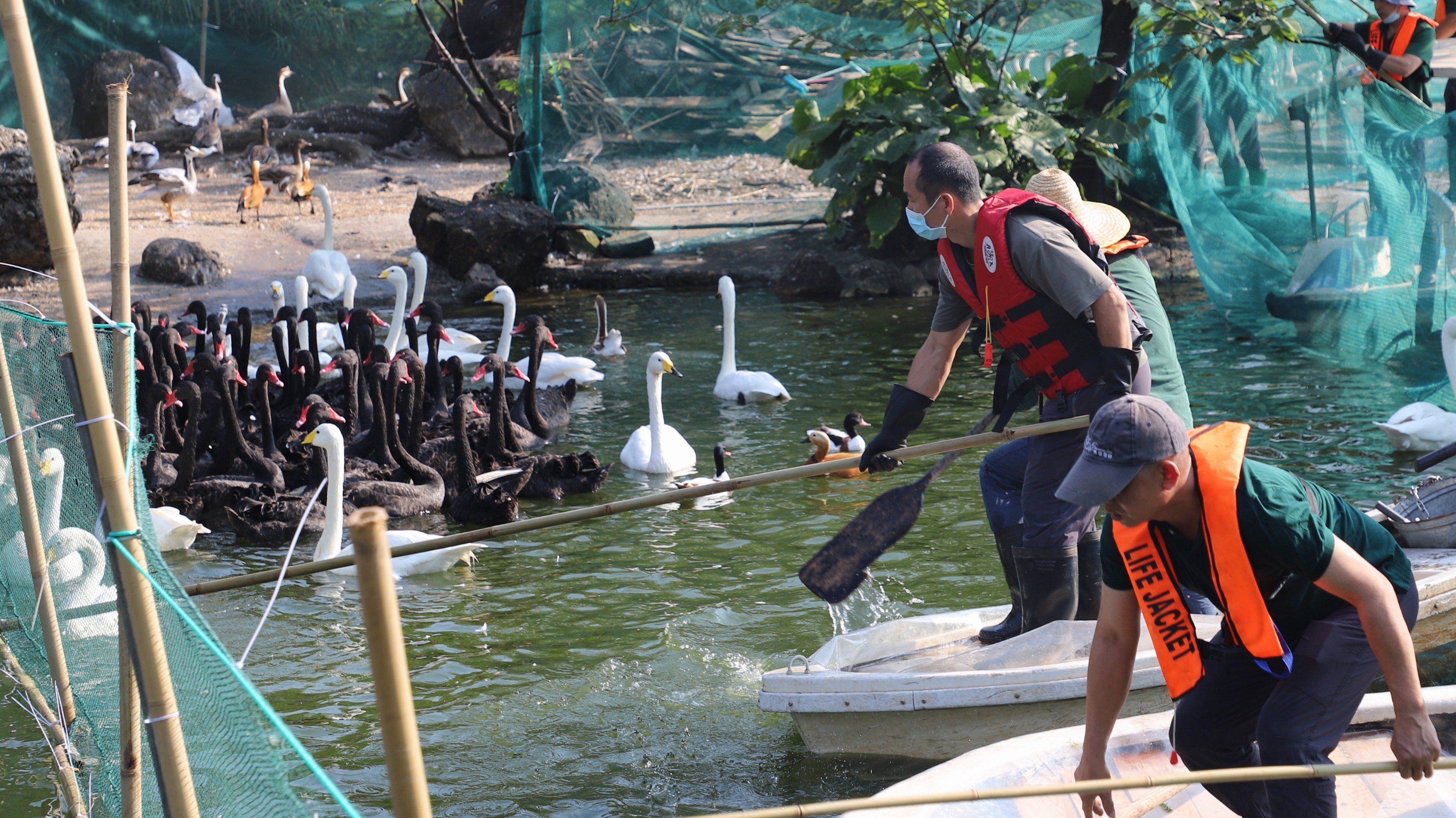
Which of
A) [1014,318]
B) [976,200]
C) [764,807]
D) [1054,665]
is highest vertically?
[976,200]

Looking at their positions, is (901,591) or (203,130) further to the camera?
(203,130)

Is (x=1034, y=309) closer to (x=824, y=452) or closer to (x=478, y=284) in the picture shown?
(x=824, y=452)

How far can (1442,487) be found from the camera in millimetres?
5488

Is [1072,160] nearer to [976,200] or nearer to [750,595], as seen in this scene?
[750,595]

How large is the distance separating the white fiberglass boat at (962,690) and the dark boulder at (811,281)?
11.1 m

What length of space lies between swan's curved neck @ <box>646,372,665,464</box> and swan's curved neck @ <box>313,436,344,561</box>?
224 cm

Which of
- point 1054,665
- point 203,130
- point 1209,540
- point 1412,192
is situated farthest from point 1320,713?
point 203,130

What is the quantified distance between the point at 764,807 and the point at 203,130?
2102cm

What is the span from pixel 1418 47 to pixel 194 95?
21674mm

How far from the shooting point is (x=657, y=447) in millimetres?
8695

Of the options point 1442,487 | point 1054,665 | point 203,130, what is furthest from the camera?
point 203,130

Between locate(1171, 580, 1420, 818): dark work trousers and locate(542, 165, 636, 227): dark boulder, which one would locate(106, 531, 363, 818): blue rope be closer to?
locate(1171, 580, 1420, 818): dark work trousers

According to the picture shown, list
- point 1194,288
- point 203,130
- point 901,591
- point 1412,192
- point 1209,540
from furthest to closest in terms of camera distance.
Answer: point 203,130, point 1194,288, point 1412,192, point 901,591, point 1209,540

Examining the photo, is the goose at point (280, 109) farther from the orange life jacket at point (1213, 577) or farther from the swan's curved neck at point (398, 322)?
the orange life jacket at point (1213, 577)
